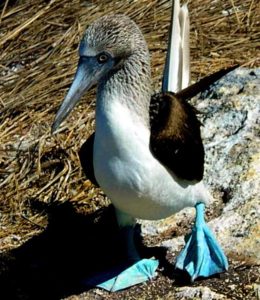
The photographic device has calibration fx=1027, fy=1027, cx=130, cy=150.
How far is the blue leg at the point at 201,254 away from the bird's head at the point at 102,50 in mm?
920

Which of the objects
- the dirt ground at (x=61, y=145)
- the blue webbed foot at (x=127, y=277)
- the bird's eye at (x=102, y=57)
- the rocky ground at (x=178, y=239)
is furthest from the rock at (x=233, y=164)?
the bird's eye at (x=102, y=57)

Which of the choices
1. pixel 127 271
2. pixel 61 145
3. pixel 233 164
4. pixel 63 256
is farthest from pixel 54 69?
pixel 127 271

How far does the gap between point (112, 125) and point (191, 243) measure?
0.91 metres

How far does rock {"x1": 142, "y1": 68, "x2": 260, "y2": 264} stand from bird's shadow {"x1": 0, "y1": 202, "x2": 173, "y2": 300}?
24 centimetres

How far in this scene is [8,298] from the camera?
16.9 ft

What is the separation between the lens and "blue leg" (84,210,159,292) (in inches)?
202

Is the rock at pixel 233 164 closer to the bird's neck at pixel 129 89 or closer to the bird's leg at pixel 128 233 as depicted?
the bird's leg at pixel 128 233

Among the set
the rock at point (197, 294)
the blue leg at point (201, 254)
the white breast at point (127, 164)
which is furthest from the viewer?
the blue leg at point (201, 254)

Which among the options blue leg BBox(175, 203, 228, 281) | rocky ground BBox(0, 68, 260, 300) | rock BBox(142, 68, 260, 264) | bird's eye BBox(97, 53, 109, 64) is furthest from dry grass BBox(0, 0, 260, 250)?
bird's eye BBox(97, 53, 109, 64)

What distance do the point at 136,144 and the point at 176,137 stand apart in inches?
12.0

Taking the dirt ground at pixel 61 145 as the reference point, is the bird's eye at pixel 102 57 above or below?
above

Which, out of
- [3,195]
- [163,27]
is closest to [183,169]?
[3,195]

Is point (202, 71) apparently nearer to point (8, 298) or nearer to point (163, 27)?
point (163, 27)

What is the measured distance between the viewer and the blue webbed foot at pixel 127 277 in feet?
16.8
